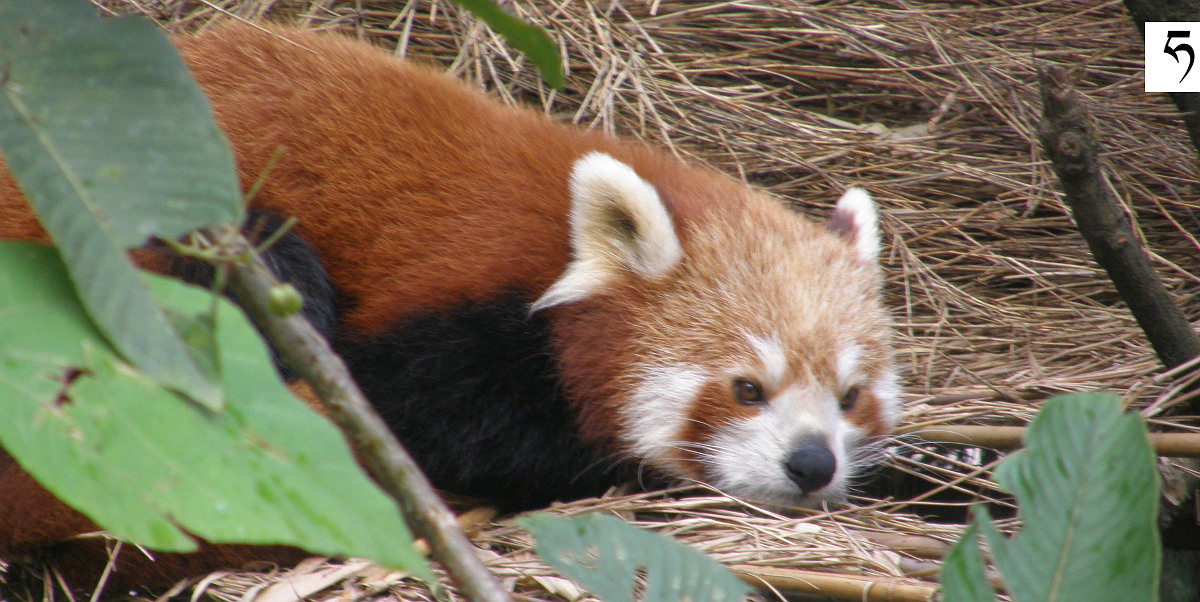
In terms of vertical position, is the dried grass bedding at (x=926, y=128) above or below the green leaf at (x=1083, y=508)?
above

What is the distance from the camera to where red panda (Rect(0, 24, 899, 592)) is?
2814 millimetres

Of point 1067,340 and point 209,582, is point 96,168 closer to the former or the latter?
point 209,582

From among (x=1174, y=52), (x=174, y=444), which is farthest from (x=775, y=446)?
(x=174, y=444)

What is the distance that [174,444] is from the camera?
0.80 meters

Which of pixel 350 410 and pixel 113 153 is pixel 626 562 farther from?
pixel 113 153

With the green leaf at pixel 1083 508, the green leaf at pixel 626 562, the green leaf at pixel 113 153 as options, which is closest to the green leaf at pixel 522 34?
the green leaf at pixel 113 153

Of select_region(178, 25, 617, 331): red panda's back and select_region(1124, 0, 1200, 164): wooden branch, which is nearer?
select_region(1124, 0, 1200, 164): wooden branch

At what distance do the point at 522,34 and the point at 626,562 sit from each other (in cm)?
57

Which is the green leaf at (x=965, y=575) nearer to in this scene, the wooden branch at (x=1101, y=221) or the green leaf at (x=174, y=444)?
the green leaf at (x=174, y=444)

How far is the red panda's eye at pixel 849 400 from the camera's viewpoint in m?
2.94

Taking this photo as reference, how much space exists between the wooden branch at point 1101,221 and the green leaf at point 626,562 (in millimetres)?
1809

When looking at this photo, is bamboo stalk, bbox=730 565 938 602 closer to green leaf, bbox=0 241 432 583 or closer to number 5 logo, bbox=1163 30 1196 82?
green leaf, bbox=0 241 432 583

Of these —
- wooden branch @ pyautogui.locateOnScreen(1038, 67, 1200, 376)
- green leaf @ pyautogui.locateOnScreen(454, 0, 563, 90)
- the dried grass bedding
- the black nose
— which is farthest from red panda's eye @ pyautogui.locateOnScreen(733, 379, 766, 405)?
green leaf @ pyautogui.locateOnScreen(454, 0, 563, 90)

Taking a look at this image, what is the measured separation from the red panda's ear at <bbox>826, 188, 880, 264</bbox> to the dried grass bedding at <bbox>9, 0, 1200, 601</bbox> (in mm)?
532
